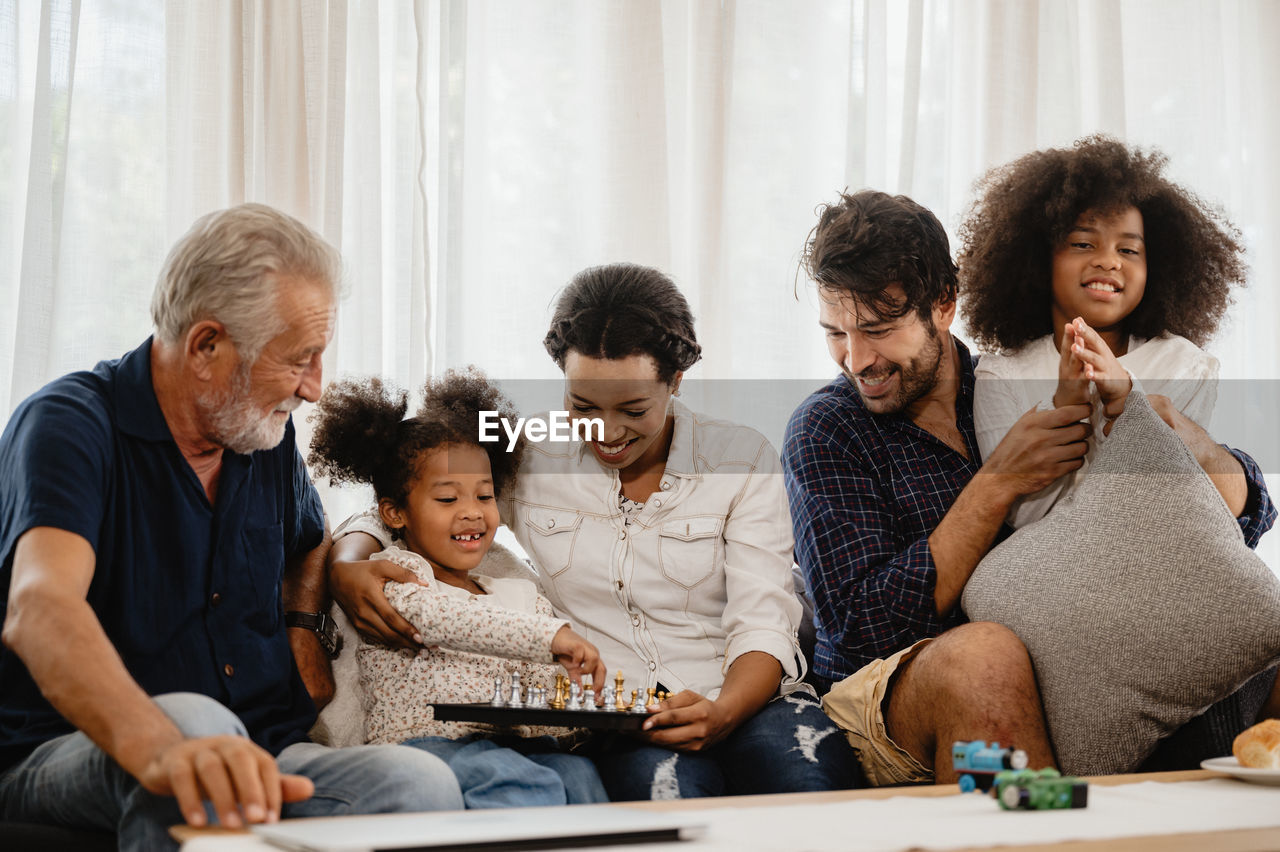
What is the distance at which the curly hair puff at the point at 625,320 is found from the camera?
1.94m

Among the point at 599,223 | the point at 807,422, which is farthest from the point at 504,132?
the point at 807,422

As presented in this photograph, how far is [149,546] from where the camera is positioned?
149 cm

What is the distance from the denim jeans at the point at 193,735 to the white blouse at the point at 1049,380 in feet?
3.73

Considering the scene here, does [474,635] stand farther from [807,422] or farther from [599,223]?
[599,223]

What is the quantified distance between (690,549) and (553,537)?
236 millimetres

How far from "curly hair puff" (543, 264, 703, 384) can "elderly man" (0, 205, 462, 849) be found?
1.59 ft

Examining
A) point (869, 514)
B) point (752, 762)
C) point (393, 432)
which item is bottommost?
point (752, 762)

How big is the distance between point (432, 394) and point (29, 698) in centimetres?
82

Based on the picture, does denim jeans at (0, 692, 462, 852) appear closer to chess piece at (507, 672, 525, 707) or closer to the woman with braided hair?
chess piece at (507, 672, 525, 707)

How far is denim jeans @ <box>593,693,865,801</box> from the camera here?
1.65 metres

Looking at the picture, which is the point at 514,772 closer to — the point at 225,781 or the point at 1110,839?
the point at 225,781

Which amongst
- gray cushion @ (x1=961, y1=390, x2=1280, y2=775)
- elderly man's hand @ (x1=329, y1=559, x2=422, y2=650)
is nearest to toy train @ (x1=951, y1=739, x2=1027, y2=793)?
gray cushion @ (x1=961, y1=390, x2=1280, y2=775)

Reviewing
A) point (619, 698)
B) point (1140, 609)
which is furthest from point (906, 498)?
point (619, 698)

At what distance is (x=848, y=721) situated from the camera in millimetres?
1838
